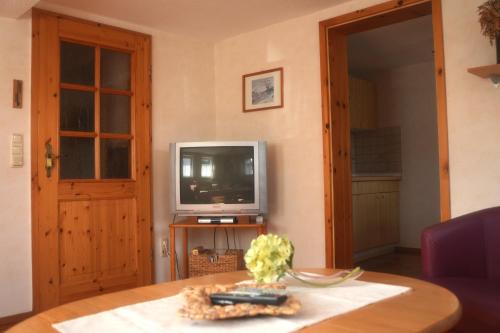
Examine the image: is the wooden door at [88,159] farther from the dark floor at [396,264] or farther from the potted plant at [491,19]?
the potted plant at [491,19]

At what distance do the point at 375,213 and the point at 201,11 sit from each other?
10.0 feet

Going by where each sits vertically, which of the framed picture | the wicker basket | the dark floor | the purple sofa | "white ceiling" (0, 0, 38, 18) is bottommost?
the dark floor

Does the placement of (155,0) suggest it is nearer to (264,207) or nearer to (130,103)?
(130,103)

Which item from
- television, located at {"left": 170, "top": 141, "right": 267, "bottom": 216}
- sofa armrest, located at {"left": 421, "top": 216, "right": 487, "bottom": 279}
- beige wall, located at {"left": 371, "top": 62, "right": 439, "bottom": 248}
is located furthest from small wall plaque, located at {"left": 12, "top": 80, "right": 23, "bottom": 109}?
beige wall, located at {"left": 371, "top": 62, "right": 439, "bottom": 248}

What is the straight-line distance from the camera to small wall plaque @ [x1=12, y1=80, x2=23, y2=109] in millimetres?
3162

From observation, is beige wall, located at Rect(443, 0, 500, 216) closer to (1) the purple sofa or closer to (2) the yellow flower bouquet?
(1) the purple sofa

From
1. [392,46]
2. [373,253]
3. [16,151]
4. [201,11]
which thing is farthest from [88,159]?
[373,253]

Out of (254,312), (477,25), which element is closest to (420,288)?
(254,312)

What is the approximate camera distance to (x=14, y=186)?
10.3ft

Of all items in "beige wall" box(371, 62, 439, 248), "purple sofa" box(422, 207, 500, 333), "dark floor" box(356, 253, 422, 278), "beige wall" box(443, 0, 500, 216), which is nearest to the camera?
"purple sofa" box(422, 207, 500, 333)

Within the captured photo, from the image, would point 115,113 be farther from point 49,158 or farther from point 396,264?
point 396,264

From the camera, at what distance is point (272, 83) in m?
3.99

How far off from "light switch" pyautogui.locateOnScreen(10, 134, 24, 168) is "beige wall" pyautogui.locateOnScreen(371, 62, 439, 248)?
433 centimetres

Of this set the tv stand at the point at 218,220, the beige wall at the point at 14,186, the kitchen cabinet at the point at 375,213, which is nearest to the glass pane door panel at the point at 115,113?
the beige wall at the point at 14,186
